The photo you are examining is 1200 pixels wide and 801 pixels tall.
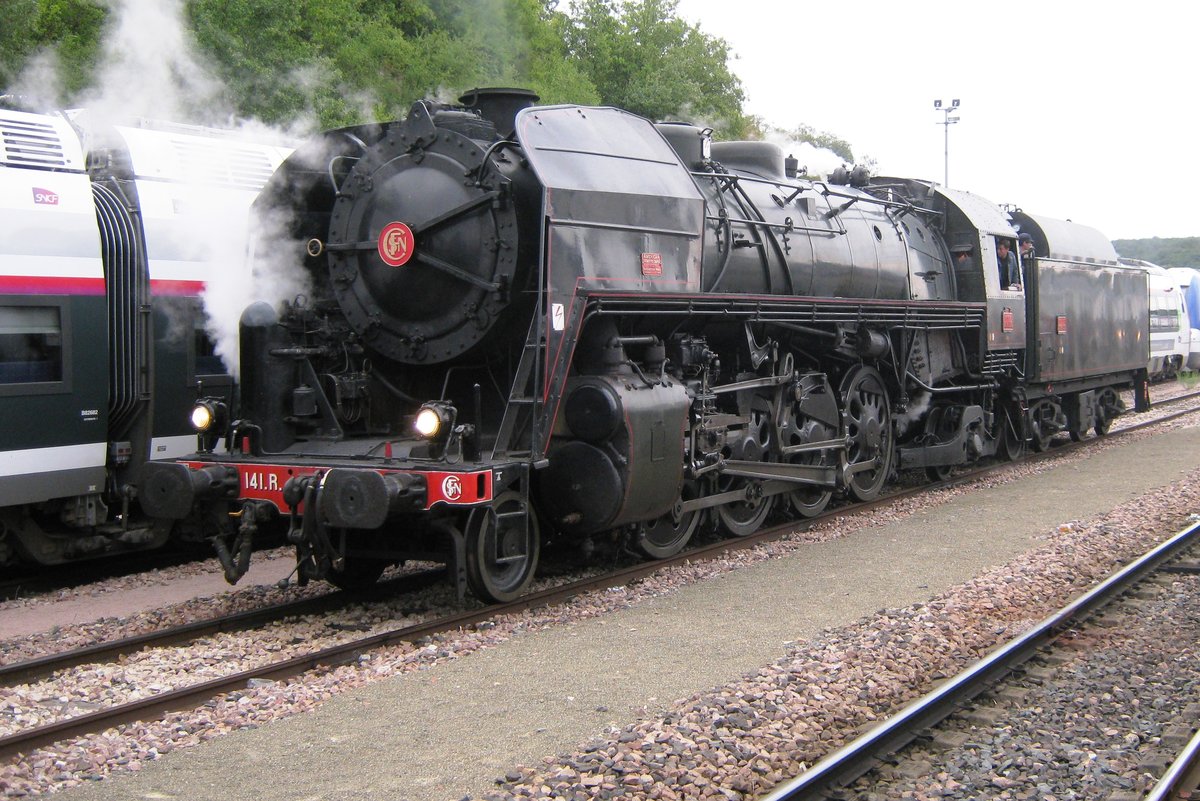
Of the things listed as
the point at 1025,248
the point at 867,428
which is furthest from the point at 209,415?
the point at 1025,248

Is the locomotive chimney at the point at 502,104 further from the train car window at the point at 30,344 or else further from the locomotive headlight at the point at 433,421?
the train car window at the point at 30,344

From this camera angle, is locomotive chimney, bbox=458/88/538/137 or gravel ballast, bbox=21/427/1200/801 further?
locomotive chimney, bbox=458/88/538/137

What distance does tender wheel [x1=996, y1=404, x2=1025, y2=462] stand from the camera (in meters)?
14.1

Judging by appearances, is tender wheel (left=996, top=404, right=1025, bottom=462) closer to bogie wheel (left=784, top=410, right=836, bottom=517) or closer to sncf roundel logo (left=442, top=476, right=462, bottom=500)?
bogie wheel (left=784, top=410, right=836, bottom=517)

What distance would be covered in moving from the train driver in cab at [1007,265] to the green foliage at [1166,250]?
3082 inches

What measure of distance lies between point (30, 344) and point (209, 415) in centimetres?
187

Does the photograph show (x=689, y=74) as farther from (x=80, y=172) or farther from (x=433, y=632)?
(x=433, y=632)

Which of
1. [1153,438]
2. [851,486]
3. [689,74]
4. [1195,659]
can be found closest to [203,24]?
[851,486]

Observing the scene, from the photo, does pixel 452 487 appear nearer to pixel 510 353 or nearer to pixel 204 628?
pixel 510 353

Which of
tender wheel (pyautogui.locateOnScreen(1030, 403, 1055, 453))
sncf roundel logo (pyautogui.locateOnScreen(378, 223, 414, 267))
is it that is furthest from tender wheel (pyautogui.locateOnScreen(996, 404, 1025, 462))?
sncf roundel logo (pyautogui.locateOnScreen(378, 223, 414, 267))

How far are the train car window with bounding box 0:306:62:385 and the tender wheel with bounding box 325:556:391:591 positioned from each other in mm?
2724

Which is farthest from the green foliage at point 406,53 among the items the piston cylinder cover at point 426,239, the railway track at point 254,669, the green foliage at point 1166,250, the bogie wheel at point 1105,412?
the green foliage at point 1166,250

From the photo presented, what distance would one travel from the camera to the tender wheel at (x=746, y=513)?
8938 mm

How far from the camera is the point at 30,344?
7930 mm
